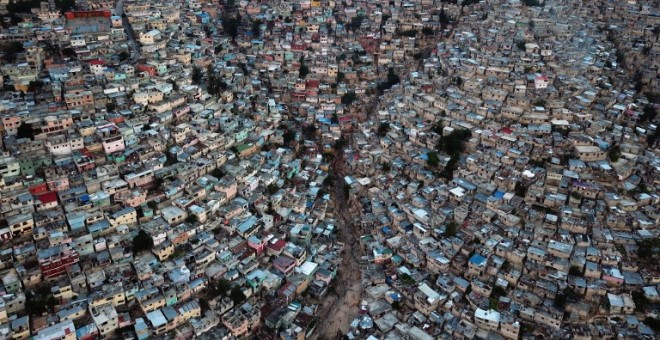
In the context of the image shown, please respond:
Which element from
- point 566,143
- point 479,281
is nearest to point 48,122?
point 479,281

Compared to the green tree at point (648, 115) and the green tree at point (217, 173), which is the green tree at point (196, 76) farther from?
the green tree at point (648, 115)

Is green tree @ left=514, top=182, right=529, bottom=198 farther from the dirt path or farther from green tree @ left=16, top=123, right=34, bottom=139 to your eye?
green tree @ left=16, top=123, right=34, bottom=139

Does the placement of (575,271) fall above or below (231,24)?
below

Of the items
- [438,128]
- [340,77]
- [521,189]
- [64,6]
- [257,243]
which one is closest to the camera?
[257,243]

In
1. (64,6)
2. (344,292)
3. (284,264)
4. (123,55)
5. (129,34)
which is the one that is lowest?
(344,292)

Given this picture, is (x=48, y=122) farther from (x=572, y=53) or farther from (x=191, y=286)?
(x=572, y=53)

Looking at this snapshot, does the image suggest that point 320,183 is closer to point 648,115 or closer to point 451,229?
point 451,229

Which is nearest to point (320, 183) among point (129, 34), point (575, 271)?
point (575, 271)
